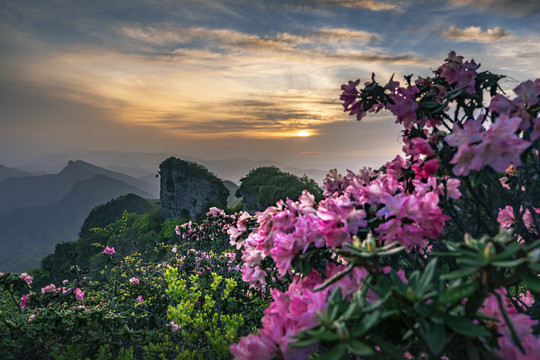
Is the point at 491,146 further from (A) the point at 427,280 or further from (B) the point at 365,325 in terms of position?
(B) the point at 365,325

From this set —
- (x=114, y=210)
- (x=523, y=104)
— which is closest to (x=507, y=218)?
(x=523, y=104)

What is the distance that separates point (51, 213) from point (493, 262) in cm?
21018

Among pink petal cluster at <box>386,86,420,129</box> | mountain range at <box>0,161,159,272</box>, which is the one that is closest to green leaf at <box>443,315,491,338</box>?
pink petal cluster at <box>386,86,420,129</box>

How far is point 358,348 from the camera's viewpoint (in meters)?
0.86

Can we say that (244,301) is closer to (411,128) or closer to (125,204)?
(411,128)

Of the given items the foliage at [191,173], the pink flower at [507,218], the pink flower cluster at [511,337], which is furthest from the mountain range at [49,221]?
the pink flower cluster at [511,337]

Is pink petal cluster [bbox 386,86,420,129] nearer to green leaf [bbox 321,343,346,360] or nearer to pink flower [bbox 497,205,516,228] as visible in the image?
pink flower [bbox 497,205,516,228]

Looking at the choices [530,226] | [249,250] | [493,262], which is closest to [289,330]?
[493,262]

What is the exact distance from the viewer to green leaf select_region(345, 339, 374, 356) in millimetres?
848

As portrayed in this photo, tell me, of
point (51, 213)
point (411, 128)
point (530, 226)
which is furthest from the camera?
point (51, 213)

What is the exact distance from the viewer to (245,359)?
1.05 m

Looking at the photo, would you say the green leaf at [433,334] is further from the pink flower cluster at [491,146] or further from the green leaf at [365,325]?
the pink flower cluster at [491,146]

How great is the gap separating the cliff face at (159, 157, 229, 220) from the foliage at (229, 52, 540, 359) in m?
26.9

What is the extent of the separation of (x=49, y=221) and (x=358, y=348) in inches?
8015
